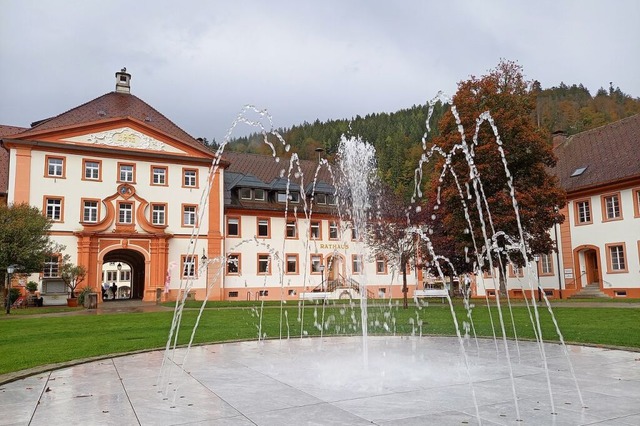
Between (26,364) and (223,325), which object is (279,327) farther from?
(26,364)

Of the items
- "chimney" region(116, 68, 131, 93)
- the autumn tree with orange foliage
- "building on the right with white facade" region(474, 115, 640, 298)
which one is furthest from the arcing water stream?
"chimney" region(116, 68, 131, 93)

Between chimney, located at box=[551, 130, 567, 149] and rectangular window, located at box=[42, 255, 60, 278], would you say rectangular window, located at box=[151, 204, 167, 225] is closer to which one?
rectangular window, located at box=[42, 255, 60, 278]

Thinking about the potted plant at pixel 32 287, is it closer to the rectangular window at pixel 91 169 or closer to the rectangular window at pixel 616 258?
the rectangular window at pixel 91 169

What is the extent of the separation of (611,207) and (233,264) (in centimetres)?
2668

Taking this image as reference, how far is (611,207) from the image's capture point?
109 feet

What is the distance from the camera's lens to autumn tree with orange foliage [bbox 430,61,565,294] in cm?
2647

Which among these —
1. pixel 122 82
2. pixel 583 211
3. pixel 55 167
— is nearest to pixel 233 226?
pixel 55 167

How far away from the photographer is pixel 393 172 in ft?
230

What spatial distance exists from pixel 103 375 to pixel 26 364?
2.14m

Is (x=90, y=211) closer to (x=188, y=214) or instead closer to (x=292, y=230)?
(x=188, y=214)

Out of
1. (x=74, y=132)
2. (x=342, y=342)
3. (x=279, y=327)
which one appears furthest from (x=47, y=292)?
(x=342, y=342)

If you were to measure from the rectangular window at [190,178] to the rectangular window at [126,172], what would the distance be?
359 cm

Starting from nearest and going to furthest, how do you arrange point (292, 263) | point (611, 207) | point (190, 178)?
point (611, 207) → point (190, 178) → point (292, 263)

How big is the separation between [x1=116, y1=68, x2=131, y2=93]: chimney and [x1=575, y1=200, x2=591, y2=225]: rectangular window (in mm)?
36085
